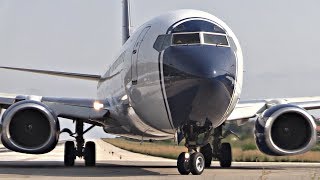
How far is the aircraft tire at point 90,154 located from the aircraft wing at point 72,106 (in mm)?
2506

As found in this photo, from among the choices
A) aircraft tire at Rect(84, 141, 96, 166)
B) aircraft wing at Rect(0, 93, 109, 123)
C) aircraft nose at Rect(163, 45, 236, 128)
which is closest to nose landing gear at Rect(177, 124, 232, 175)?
aircraft nose at Rect(163, 45, 236, 128)

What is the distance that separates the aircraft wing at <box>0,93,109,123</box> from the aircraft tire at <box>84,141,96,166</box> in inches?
98.7

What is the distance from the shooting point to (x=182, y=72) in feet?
43.9

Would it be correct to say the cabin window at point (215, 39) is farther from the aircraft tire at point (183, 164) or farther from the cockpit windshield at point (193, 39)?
the aircraft tire at point (183, 164)

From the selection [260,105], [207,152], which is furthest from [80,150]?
[260,105]

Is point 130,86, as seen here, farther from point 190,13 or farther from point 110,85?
point 110,85

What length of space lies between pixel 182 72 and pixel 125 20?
15.8 metres

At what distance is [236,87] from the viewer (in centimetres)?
1421

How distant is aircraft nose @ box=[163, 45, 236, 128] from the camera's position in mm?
13258

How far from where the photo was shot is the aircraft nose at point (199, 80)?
522 inches

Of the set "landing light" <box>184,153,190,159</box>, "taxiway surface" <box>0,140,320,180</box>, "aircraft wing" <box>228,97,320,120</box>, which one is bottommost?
"taxiway surface" <box>0,140,320,180</box>

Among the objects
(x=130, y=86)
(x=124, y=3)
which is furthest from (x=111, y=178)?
(x=124, y=3)

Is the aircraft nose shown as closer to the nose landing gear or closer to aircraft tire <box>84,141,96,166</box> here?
the nose landing gear

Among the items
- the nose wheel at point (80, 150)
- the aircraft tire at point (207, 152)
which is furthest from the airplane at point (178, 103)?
the aircraft tire at point (207, 152)
